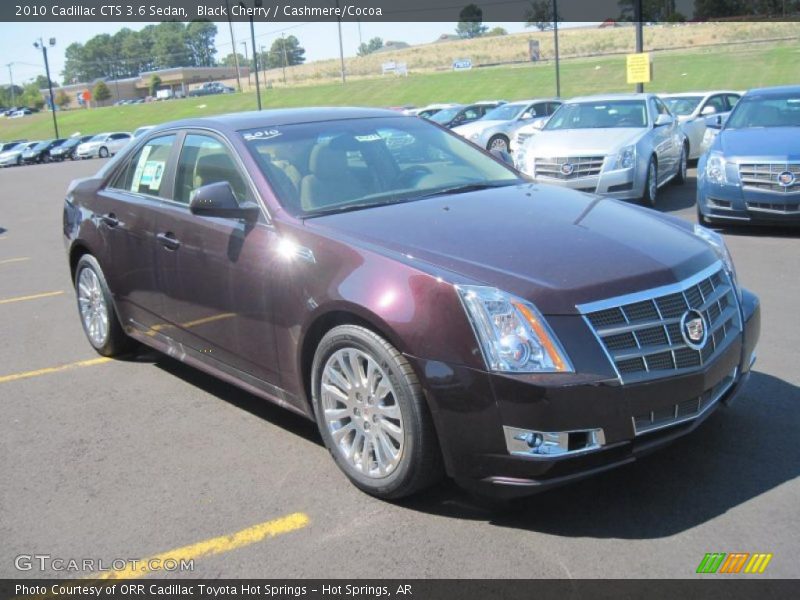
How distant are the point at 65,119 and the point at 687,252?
93637 millimetres

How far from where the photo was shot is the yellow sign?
20594 millimetres

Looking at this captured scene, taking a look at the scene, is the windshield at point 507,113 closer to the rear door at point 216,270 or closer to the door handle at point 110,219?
the door handle at point 110,219

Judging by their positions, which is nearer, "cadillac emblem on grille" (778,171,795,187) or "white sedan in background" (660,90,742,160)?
"cadillac emblem on grille" (778,171,795,187)

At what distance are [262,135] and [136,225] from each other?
1200 mm

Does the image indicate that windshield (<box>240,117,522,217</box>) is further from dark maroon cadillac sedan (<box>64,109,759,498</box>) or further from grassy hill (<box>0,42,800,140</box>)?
grassy hill (<box>0,42,800,140</box>)

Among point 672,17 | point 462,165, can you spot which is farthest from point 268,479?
point 672,17

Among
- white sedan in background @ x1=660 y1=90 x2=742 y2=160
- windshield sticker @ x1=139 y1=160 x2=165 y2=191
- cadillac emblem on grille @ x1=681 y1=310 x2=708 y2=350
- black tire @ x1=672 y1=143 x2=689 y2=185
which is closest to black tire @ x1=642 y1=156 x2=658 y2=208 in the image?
black tire @ x1=672 y1=143 x2=689 y2=185

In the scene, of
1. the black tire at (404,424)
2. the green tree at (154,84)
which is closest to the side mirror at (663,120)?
the black tire at (404,424)

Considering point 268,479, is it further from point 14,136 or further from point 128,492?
point 14,136

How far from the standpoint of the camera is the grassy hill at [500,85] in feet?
168

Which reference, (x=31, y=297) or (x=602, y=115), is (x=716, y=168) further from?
(x=31, y=297)

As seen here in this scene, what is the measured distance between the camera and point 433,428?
3346mm

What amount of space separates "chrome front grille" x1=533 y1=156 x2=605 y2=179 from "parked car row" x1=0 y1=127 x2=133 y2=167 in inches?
1662

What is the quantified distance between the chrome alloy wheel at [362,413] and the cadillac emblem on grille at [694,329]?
121 cm
